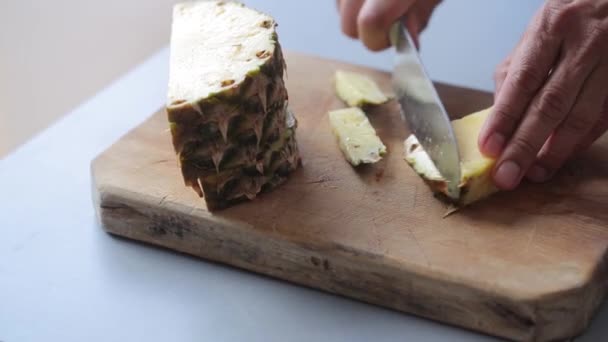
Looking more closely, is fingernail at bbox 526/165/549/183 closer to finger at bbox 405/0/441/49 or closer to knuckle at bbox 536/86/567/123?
knuckle at bbox 536/86/567/123

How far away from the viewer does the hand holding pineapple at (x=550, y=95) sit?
4.97 ft

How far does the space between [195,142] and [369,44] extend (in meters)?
0.74

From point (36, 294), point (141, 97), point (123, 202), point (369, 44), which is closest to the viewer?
point (36, 294)

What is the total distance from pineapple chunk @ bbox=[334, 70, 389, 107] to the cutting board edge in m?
0.56

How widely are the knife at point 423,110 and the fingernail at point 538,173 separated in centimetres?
19

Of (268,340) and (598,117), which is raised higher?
(598,117)

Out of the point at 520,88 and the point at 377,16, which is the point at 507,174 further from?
the point at 377,16

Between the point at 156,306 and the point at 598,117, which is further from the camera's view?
the point at 598,117

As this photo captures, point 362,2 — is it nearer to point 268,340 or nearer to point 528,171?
point 528,171

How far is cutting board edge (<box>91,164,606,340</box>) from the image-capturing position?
1302 mm

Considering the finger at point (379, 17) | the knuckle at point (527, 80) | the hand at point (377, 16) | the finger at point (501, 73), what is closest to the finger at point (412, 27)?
the hand at point (377, 16)

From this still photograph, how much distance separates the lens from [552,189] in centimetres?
157

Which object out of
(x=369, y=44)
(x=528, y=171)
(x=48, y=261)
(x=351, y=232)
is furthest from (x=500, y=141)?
(x=48, y=261)

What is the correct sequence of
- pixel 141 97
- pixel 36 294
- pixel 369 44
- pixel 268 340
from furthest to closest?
pixel 141 97 < pixel 369 44 < pixel 36 294 < pixel 268 340
